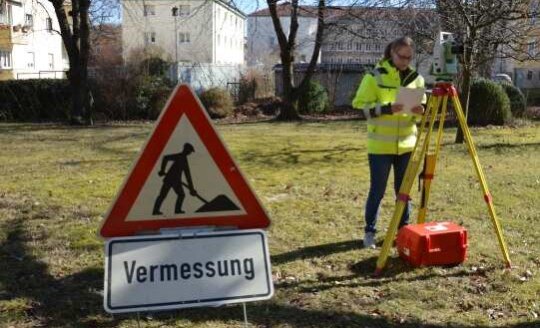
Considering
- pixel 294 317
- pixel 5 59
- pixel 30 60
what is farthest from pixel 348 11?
pixel 30 60

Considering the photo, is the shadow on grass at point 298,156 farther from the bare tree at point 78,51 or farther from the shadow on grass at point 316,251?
the bare tree at point 78,51

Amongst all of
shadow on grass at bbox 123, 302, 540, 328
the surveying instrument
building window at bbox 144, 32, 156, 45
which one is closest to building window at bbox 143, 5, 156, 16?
building window at bbox 144, 32, 156, 45

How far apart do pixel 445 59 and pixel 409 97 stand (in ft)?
1.37

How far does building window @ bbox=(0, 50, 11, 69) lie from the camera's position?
143ft

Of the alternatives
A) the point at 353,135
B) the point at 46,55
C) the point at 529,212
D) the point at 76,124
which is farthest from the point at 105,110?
the point at 46,55

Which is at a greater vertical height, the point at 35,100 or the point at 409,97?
the point at 409,97

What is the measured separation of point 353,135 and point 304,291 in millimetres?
12813

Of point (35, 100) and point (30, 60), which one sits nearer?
point (35, 100)

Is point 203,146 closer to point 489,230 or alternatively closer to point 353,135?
point 489,230

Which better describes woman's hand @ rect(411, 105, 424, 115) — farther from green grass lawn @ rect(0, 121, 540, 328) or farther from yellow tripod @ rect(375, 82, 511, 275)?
green grass lawn @ rect(0, 121, 540, 328)

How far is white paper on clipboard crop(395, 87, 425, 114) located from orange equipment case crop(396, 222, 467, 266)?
1.07m

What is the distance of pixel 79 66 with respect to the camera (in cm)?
2094

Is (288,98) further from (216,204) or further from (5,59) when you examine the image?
(5,59)

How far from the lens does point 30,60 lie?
48.8m
